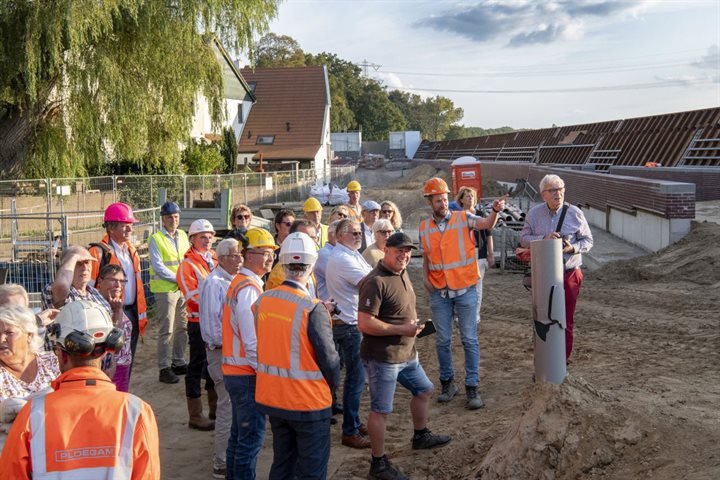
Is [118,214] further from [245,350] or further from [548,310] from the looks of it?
[548,310]

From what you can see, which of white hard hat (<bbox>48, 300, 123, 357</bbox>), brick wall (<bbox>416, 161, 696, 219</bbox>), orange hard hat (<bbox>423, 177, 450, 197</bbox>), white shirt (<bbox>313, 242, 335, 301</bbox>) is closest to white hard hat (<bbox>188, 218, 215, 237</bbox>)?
white shirt (<bbox>313, 242, 335, 301</bbox>)

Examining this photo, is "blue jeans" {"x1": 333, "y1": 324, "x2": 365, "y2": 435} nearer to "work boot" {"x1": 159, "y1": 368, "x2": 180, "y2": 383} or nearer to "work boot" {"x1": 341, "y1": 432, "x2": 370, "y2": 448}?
"work boot" {"x1": 341, "y1": 432, "x2": 370, "y2": 448}

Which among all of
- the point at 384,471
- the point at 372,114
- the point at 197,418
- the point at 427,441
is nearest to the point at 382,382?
the point at 384,471

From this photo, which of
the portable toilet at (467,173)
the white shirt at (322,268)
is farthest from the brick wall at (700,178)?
the white shirt at (322,268)

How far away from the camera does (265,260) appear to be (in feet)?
17.1

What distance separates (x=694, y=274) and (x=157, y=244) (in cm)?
928

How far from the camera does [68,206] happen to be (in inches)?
748

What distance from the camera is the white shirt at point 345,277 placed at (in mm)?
6316

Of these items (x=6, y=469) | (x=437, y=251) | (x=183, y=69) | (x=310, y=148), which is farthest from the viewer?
(x=310, y=148)

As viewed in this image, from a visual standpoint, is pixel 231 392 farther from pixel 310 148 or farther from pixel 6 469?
pixel 310 148

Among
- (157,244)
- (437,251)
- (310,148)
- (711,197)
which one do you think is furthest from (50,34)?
(310,148)

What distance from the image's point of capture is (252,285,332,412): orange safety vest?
446cm

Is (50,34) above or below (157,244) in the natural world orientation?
above

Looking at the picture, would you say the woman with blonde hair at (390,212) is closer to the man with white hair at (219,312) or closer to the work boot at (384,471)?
the man with white hair at (219,312)
